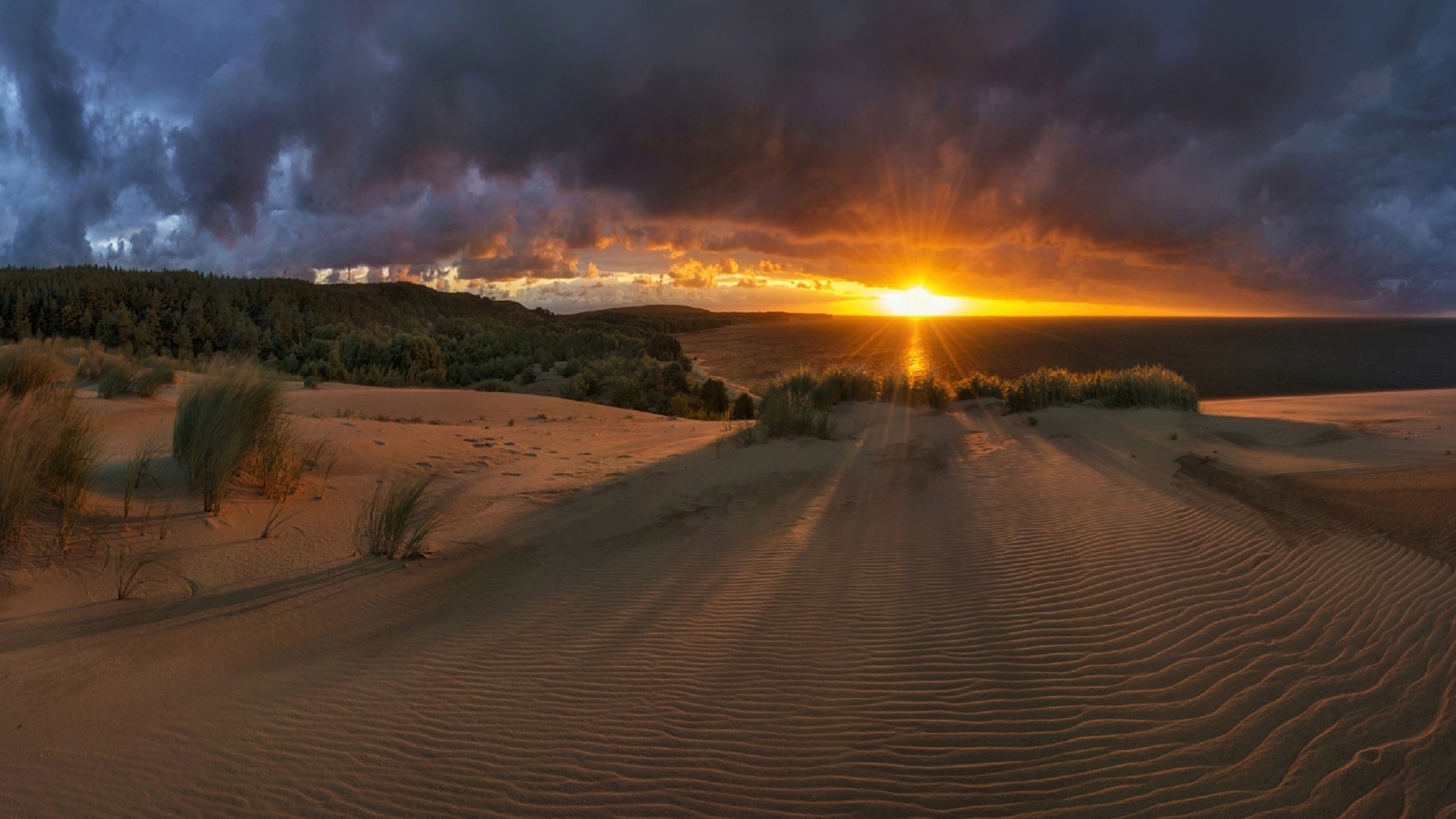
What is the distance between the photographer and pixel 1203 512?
7.16 m

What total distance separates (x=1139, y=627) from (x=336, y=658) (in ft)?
15.6

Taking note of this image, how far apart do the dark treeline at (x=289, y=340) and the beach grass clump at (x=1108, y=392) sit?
9.31 metres

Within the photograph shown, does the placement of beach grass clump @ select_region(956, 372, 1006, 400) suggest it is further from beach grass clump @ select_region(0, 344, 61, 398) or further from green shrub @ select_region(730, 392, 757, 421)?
beach grass clump @ select_region(0, 344, 61, 398)

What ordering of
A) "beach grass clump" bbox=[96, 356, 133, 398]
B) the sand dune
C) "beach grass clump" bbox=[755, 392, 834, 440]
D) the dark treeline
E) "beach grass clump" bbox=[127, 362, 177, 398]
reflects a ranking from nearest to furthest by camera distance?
the sand dune → "beach grass clump" bbox=[96, 356, 133, 398] → "beach grass clump" bbox=[755, 392, 834, 440] → "beach grass clump" bbox=[127, 362, 177, 398] → the dark treeline

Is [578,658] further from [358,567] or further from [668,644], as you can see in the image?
[358,567]

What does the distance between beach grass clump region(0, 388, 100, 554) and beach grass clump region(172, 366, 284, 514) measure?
715 millimetres

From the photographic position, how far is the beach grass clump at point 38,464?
4793mm

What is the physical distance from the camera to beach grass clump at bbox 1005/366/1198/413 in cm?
1491

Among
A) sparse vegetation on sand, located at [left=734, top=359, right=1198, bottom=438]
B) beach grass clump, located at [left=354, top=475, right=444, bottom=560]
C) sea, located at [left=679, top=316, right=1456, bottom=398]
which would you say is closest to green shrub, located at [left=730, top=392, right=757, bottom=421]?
sparse vegetation on sand, located at [left=734, top=359, right=1198, bottom=438]

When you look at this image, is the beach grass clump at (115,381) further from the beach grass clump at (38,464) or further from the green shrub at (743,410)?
the green shrub at (743,410)

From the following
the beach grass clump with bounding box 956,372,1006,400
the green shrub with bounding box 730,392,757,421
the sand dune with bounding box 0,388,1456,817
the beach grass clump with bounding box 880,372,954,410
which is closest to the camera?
the sand dune with bounding box 0,388,1456,817

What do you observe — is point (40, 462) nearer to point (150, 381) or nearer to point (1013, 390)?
point (150, 381)

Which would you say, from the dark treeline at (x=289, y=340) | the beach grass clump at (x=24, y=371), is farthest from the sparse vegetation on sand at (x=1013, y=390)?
the beach grass clump at (x=24, y=371)

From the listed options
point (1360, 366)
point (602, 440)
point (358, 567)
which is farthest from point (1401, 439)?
point (1360, 366)
